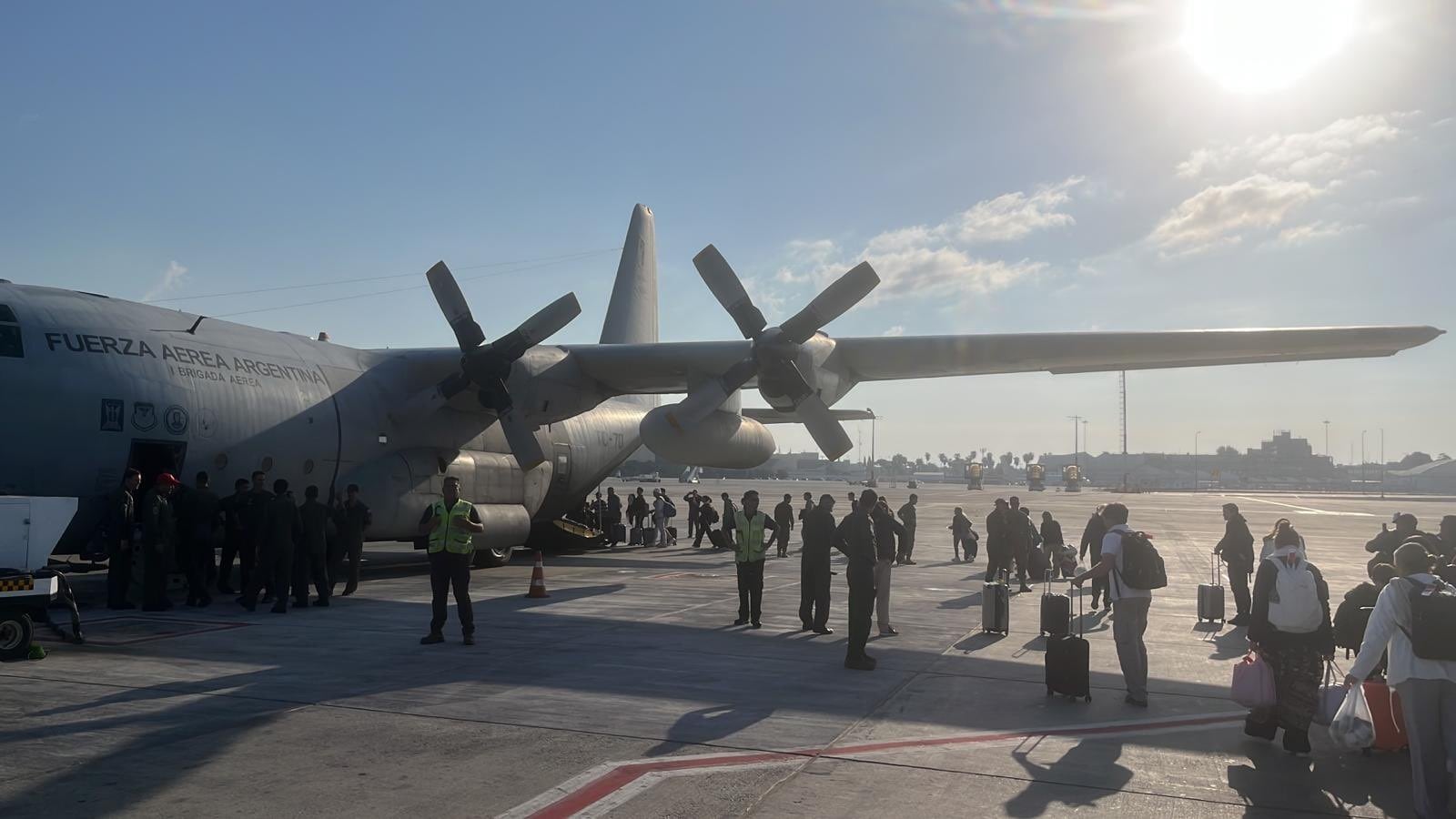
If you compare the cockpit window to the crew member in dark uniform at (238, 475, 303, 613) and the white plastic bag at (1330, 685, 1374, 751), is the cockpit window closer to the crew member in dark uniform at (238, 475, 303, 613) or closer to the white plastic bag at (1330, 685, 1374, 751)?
the crew member in dark uniform at (238, 475, 303, 613)

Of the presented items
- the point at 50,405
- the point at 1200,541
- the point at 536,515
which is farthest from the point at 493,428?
the point at 1200,541

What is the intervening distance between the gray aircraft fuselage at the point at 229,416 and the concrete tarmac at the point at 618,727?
2.34 metres

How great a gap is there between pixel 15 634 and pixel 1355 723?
1054 centimetres

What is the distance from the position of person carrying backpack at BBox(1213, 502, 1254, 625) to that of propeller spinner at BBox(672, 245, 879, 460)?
586 cm

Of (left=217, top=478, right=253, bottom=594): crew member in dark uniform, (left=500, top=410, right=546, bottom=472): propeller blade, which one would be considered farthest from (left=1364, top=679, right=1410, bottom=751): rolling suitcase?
(left=500, top=410, right=546, bottom=472): propeller blade

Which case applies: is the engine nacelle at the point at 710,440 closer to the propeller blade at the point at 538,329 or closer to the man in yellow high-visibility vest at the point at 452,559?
the propeller blade at the point at 538,329

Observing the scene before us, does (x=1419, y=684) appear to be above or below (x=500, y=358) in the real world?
below

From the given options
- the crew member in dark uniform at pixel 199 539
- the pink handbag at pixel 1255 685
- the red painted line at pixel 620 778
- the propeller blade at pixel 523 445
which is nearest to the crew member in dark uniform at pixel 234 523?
the crew member in dark uniform at pixel 199 539

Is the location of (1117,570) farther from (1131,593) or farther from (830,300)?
(830,300)

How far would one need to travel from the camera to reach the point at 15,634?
889 centimetres

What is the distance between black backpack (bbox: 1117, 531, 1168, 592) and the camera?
7.64 meters

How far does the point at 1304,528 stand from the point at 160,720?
41.1m

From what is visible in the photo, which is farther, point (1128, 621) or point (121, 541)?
point (121, 541)

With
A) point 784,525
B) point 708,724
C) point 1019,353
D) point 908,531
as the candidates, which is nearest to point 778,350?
point 1019,353
